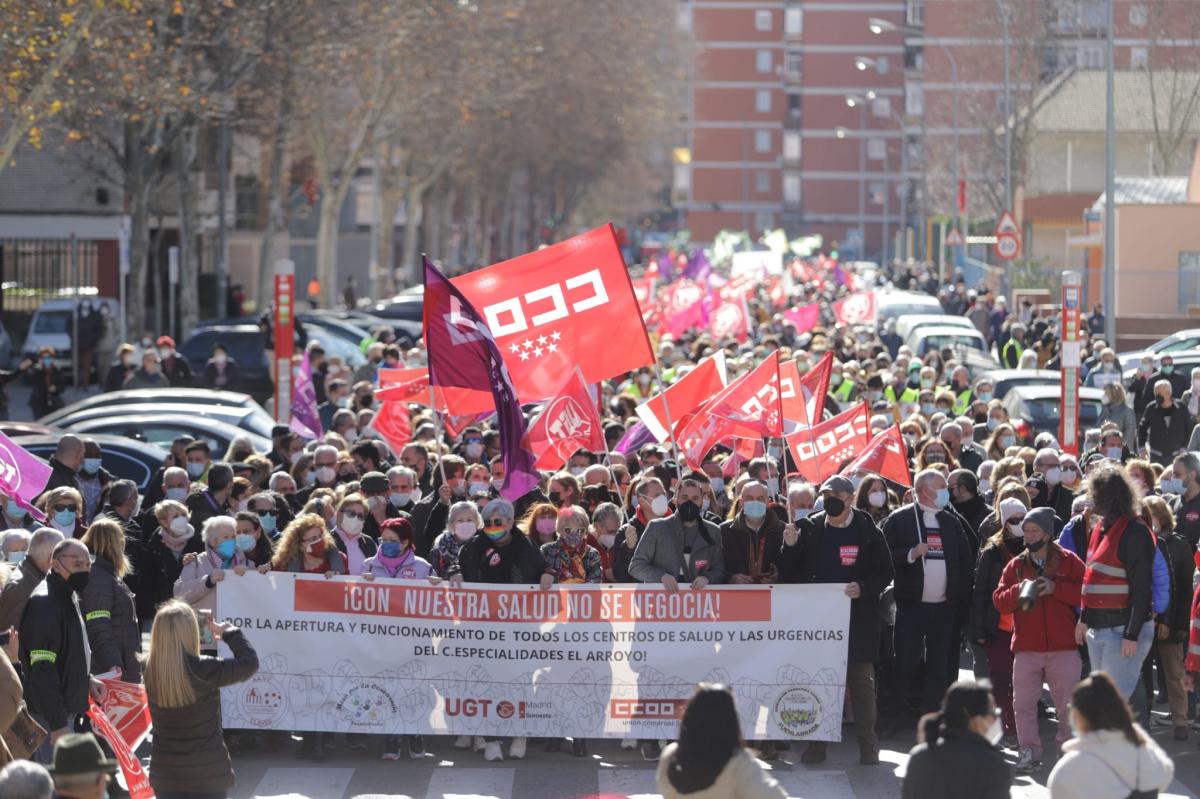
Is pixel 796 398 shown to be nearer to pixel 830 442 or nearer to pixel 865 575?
pixel 830 442

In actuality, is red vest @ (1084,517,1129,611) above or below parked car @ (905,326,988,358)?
below

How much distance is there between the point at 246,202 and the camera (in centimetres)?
6519

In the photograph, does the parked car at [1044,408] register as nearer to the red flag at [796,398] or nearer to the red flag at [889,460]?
the red flag at [796,398]

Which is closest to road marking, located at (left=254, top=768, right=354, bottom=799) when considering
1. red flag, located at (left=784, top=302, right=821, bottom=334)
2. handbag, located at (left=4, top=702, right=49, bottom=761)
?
handbag, located at (left=4, top=702, right=49, bottom=761)

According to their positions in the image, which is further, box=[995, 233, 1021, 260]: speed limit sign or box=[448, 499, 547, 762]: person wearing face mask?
box=[995, 233, 1021, 260]: speed limit sign

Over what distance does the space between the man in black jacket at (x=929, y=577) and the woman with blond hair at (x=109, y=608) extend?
165 inches

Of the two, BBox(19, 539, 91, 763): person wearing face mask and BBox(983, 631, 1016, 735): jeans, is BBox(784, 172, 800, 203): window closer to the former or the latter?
BBox(983, 631, 1016, 735): jeans

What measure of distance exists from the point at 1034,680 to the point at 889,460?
12.4 feet

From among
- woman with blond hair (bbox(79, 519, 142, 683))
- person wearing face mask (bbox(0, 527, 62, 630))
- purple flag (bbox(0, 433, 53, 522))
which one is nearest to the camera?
person wearing face mask (bbox(0, 527, 62, 630))

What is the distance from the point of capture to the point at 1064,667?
1104 centimetres

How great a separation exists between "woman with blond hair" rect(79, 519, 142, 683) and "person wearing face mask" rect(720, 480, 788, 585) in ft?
10.9

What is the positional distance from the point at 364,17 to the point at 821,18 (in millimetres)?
97500

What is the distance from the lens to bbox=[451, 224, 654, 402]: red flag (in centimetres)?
1380

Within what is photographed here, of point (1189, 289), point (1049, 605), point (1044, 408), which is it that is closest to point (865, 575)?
point (1049, 605)
